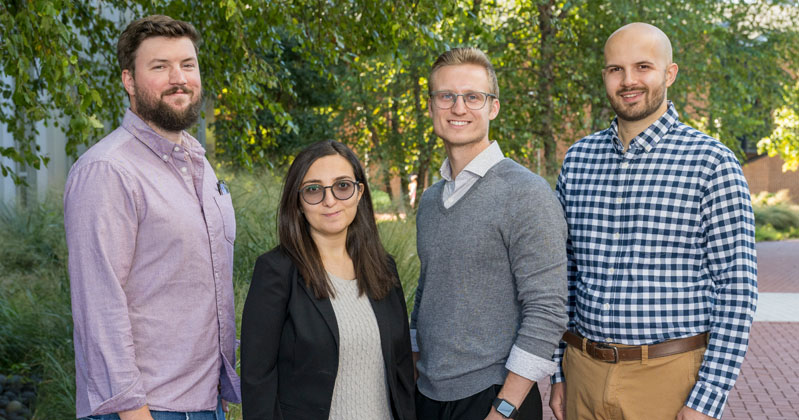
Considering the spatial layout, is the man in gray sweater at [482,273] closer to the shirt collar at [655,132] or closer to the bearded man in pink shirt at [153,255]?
the shirt collar at [655,132]

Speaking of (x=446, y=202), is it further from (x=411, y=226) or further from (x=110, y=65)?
(x=411, y=226)

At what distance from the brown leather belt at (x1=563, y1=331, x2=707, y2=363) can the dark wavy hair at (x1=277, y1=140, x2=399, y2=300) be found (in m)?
0.81

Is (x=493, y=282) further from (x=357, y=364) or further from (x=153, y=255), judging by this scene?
(x=153, y=255)

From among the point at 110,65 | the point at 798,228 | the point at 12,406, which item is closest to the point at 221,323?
the point at 12,406

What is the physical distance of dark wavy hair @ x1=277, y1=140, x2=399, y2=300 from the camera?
2.62 m

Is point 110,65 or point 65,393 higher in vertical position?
point 110,65

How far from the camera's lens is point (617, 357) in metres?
2.85

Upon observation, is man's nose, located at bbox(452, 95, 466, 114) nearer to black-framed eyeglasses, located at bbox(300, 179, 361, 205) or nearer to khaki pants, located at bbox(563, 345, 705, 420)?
black-framed eyeglasses, located at bbox(300, 179, 361, 205)

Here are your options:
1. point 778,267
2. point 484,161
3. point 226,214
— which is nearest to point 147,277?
point 226,214

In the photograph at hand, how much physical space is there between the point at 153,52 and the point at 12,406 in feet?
12.5

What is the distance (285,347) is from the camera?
254 cm

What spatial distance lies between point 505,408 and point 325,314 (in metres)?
0.67

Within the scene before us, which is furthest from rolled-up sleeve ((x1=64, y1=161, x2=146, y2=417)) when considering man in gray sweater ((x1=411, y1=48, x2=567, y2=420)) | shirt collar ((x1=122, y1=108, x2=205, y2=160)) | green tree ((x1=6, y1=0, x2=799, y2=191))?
green tree ((x1=6, y1=0, x2=799, y2=191))

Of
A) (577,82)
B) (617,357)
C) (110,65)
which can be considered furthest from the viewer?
(577,82)
